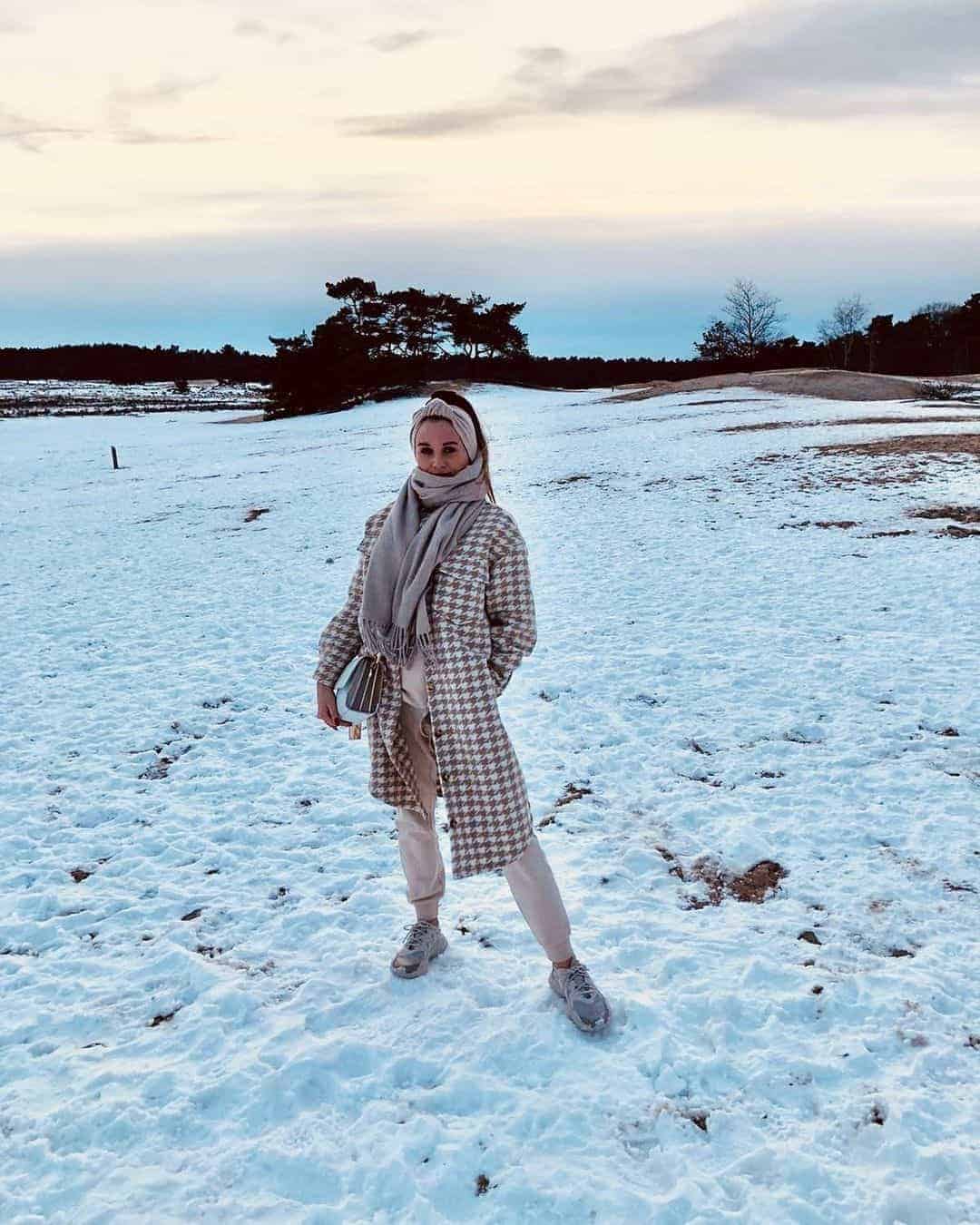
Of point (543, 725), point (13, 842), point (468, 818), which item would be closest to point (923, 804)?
point (543, 725)

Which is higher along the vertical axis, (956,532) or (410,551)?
(410,551)

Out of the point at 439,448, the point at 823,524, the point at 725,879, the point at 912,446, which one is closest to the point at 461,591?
the point at 439,448

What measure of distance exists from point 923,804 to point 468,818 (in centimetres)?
314

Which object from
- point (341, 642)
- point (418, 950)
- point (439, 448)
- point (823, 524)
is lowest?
point (418, 950)

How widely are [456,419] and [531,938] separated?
2.41 metres

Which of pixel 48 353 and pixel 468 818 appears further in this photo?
pixel 48 353

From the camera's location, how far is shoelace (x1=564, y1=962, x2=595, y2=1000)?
3441 mm

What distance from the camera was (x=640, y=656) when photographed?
786cm

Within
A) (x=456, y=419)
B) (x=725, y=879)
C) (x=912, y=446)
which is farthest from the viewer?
(x=912, y=446)

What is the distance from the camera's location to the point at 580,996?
342cm

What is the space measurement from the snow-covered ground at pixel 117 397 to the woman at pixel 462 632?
62.5 m

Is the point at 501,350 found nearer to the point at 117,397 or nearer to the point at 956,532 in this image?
the point at 117,397

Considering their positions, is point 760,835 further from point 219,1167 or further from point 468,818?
point 219,1167

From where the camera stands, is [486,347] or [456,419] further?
[486,347]
